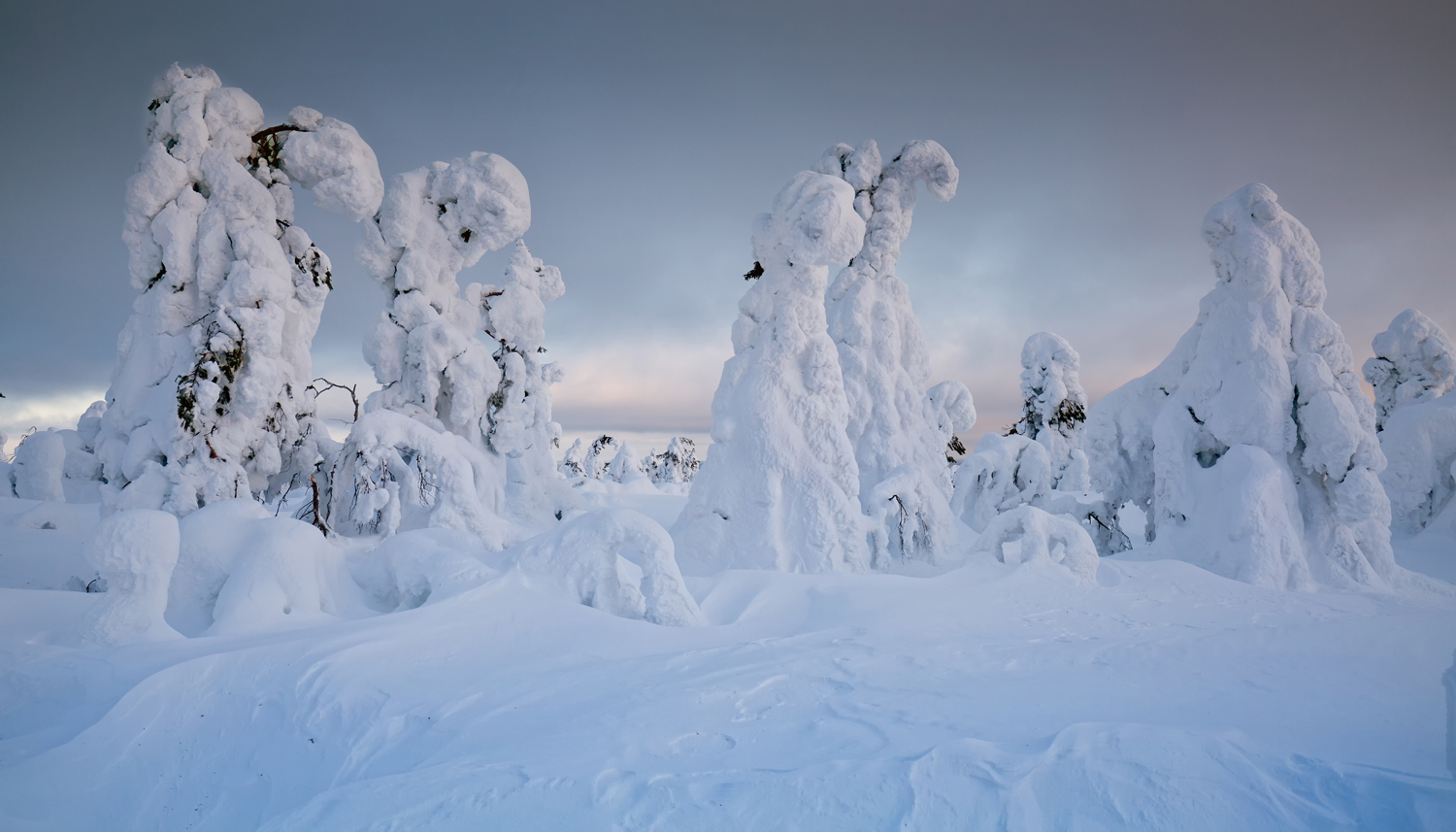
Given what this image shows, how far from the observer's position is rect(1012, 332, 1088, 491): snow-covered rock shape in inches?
668

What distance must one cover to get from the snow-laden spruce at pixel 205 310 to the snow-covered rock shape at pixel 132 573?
10.9 feet

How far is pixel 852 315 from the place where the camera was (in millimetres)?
11984

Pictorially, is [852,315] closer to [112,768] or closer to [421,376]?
[421,376]

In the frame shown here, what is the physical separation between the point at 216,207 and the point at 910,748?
988cm

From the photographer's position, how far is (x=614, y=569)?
18.2 feet

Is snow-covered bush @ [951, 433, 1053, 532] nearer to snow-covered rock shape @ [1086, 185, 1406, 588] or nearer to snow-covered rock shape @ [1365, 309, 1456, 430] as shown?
snow-covered rock shape @ [1086, 185, 1406, 588]

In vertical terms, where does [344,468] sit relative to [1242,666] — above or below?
above

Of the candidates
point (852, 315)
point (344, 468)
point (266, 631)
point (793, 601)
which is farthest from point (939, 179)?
point (266, 631)

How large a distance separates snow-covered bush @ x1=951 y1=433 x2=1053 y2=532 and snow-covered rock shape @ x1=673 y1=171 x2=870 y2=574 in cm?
660

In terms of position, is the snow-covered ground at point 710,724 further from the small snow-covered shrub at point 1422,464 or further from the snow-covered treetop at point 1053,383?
the snow-covered treetop at point 1053,383

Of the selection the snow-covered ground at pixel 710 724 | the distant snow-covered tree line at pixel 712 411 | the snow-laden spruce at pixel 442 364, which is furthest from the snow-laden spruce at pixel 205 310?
the snow-covered ground at pixel 710 724

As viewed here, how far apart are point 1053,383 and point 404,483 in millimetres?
15780

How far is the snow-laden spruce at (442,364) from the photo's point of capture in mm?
8648

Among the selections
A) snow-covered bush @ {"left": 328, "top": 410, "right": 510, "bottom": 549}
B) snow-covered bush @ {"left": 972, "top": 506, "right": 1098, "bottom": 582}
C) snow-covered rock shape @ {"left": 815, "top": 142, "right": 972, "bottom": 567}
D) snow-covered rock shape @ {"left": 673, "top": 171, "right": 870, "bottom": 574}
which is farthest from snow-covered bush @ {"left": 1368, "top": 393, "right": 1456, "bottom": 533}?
Result: snow-covered bush @ {"left": 328, "top": 410, "right": 510, "bottom": 549}
